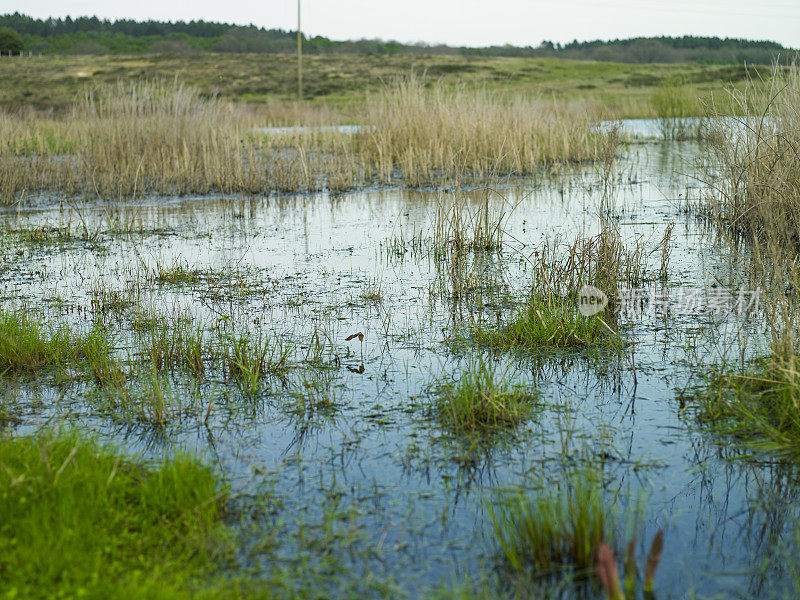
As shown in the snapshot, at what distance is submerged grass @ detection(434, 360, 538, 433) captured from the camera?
333 cm

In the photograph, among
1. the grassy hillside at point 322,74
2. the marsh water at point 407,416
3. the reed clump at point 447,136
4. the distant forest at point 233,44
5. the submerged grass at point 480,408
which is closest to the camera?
the marsh water at point 407,416

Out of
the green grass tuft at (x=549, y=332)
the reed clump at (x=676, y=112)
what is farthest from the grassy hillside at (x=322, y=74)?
the green grass tuft at (x=549, y=332)

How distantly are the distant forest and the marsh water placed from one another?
170 feet

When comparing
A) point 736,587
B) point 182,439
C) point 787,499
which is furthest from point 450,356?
point 736,587

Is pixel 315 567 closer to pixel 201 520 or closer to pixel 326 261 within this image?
pixel 201 520

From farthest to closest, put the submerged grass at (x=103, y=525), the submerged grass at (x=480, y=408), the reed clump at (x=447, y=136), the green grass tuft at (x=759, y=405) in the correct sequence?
the reed clump at (x=447, y=136)
the submerged grass at (x=480, y=408)
the green grass tuft at (x=759, y=405)
the submerged grass at (x=103, y=525)

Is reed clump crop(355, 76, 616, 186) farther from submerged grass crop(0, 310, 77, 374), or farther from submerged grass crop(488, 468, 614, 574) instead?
submerged grass crop(488, 468, 614, 574)

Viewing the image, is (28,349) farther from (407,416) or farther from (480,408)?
(480,408)

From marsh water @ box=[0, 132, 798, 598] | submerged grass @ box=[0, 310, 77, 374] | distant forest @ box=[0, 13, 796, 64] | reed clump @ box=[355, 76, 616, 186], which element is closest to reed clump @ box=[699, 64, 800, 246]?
marsh water @ box=[0, 132, 798, 598]

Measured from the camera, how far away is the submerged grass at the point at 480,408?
333 centimetres

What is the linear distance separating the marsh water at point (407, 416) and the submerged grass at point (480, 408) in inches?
2.6

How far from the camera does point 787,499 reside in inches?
107

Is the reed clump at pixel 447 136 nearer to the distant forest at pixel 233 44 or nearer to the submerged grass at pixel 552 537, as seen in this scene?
the submerged grass at pixel 552 537

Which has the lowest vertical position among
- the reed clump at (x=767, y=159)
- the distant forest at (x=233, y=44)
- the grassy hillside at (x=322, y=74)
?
the reed clump at (x=767, y=159)
